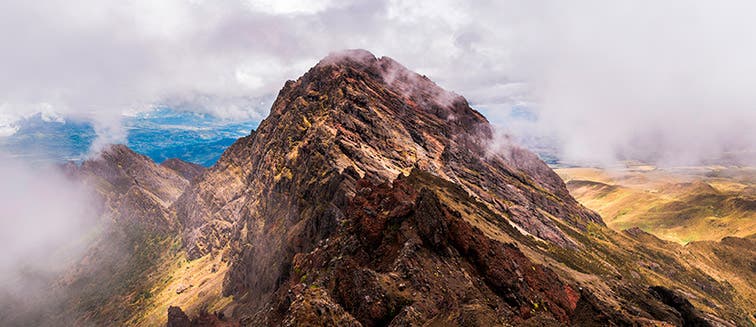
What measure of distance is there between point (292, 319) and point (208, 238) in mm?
201103

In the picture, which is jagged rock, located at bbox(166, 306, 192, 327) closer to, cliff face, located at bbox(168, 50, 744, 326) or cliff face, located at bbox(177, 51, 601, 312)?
cliff face, located at bbox(168, 50, 744, 326)

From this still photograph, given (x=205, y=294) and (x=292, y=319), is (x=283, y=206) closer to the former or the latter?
(x=205, y=294)

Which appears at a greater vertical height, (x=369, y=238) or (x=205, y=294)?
(x=369, y=238)

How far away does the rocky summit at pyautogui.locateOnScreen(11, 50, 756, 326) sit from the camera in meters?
27.9

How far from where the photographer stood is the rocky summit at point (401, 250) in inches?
1100

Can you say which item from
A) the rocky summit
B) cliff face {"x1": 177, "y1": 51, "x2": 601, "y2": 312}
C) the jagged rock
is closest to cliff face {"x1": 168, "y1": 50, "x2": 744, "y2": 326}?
the rocky summit

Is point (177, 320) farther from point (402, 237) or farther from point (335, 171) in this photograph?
point (402, 237)

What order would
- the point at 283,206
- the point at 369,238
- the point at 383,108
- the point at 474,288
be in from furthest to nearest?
the point at 383,108 < the point at 283,206 < the point at 369,238 < the point at 474,288

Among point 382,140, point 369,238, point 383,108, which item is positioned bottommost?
point 369,238

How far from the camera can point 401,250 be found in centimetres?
3281

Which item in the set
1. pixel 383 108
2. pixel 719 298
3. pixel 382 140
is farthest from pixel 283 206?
pixel 719 298

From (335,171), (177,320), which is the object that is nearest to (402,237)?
(335,171)

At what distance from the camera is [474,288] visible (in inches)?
1184

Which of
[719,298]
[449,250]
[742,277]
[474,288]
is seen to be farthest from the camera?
[742,277]
